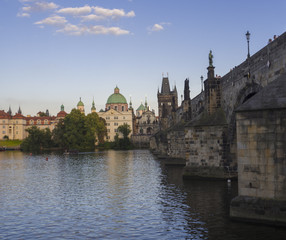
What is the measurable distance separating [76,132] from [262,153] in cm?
10675

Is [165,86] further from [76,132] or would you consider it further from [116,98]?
[76,132]

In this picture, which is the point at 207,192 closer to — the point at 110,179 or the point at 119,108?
the point at 110,179

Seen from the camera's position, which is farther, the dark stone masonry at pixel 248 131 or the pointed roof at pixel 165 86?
the pointed roof at pixel 165 86

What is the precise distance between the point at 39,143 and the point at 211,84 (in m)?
101

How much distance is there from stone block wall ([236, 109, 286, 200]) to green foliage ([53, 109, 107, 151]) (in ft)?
341

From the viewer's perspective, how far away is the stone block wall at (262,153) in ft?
47.6

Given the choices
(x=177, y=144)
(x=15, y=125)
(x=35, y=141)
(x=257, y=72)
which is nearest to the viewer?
(x=257, y=72)

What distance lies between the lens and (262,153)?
49.1 ft

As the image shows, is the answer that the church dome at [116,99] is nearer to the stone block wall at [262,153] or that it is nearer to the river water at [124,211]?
the river water at [124,211]

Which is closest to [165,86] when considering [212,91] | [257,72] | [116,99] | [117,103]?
[117,103]

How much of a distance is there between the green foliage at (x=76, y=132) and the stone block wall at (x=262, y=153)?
10380cm

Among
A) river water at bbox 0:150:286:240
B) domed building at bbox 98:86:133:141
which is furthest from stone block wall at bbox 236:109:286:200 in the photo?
domed building at bbox 98:86:133:141

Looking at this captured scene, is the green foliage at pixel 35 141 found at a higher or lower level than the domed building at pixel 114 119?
lower

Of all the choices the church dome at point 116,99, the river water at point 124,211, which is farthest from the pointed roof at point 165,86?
the river water at point 124,211
